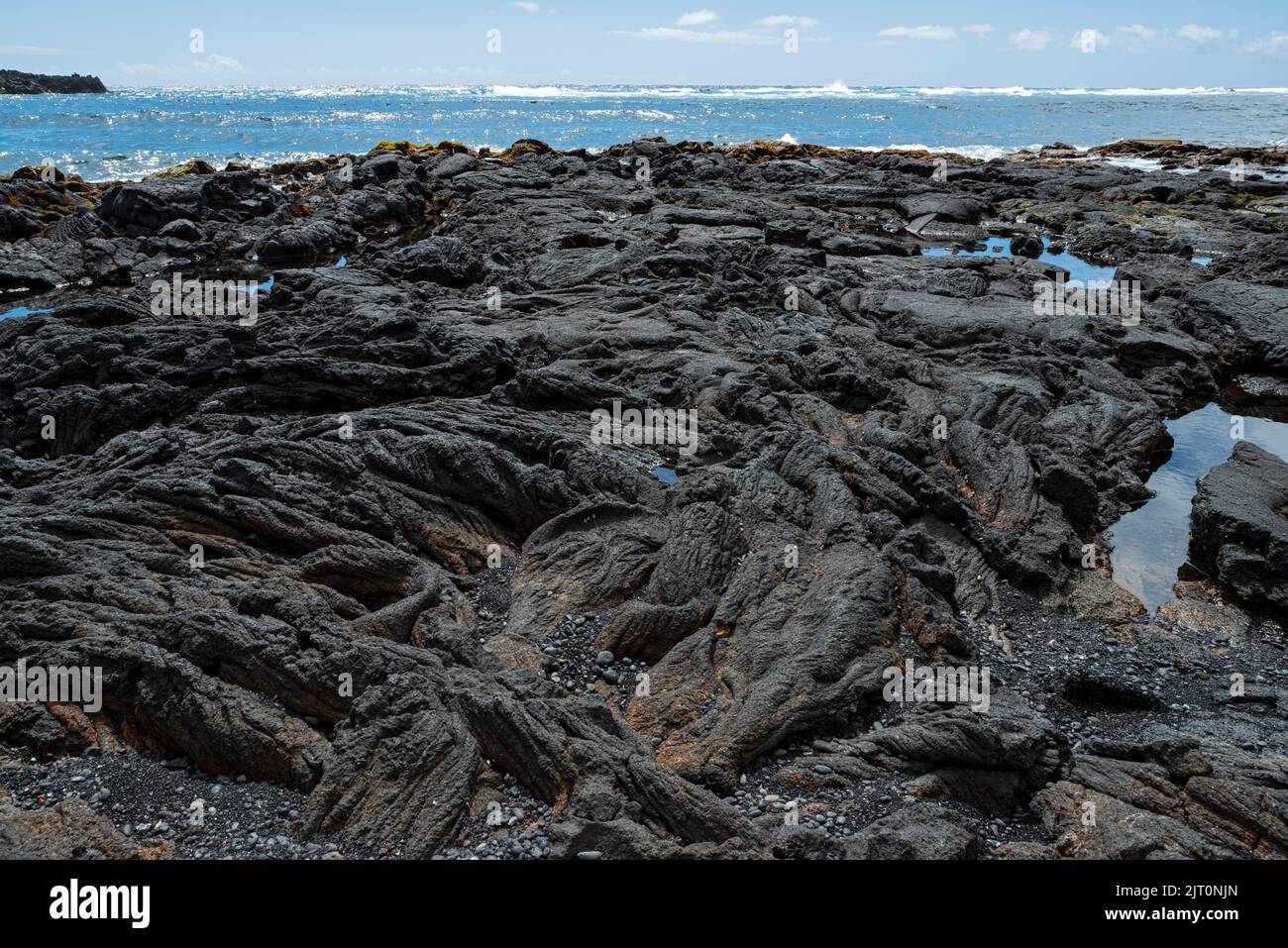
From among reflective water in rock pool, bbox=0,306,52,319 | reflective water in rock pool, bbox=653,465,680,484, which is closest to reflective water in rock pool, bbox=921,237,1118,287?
reflective water in rock pool, bbox=653,465,680,484

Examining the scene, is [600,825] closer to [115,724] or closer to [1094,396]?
[115,724]

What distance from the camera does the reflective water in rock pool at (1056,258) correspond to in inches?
1531

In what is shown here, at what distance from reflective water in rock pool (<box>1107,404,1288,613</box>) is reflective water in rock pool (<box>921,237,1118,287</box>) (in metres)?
13.5

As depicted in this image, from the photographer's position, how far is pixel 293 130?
125 m

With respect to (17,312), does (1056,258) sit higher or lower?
higher

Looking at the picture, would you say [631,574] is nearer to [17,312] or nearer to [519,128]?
[17,312]

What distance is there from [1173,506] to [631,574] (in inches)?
544

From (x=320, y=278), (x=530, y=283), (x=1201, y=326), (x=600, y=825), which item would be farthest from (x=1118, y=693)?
(x=320, y=278)

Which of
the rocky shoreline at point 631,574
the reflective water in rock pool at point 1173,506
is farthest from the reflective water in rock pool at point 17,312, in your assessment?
the reflective water in rock pool at point 1173,506

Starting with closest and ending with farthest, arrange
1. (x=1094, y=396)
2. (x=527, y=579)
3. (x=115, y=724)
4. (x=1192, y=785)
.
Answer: (x=1192, y=785), (x=115, y=724), (x=527, y=579), (x=1094, y=396)

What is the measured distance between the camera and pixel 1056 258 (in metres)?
43.4

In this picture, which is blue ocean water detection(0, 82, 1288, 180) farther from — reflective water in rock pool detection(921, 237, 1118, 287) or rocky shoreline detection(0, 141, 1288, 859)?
rocky shoreline detection(0, 141, 1288, 859)

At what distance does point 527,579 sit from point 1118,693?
33.7ft

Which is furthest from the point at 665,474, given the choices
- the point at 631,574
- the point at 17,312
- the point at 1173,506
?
the point at 17,312
